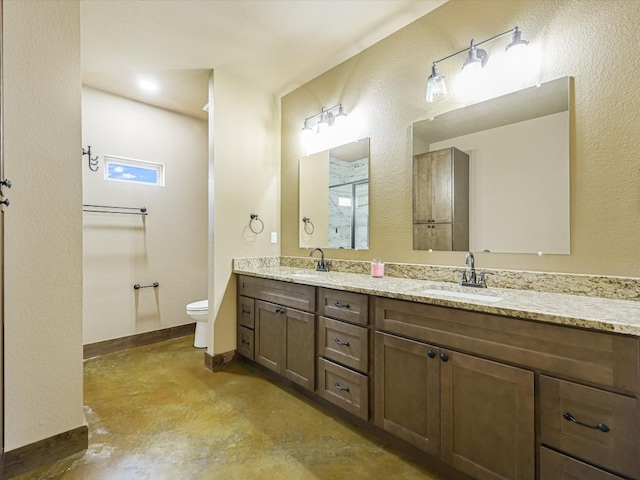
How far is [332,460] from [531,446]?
0.93 m

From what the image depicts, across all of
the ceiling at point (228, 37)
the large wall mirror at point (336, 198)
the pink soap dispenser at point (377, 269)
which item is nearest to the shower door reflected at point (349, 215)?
the large wall mirror at point (336, 198)

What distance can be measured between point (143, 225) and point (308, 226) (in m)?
1.83

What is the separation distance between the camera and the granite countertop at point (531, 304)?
41.4 inches

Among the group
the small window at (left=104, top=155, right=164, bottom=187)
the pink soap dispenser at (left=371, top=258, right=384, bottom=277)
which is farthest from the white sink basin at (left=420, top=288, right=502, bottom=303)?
the small window at (left=104, top=155, right=164, bottom=187)

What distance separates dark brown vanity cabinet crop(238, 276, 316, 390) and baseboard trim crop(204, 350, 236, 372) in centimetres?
17

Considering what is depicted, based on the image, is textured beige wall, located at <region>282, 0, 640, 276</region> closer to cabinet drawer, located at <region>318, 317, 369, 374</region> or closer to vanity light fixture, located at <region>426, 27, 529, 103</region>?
vanity light fixture, located at <region>426, 27, 529, 103</region>

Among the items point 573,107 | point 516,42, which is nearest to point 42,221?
point 516,42

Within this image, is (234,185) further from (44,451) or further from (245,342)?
(44,451)

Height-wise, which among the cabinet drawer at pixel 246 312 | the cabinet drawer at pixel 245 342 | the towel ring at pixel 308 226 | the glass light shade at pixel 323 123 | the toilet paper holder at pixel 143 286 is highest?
the glass light shade at pixel 323 123

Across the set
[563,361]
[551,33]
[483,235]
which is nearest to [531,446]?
[563,361]

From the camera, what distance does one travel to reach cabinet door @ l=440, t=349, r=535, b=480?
1.19 metres

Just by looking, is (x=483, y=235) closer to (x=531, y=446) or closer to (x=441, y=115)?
(x=441, y=115)

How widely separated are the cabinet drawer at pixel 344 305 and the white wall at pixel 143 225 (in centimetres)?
228

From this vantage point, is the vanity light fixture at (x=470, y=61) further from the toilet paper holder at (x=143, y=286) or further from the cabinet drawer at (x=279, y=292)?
the toilet paper holder at (x=143, y=286)
